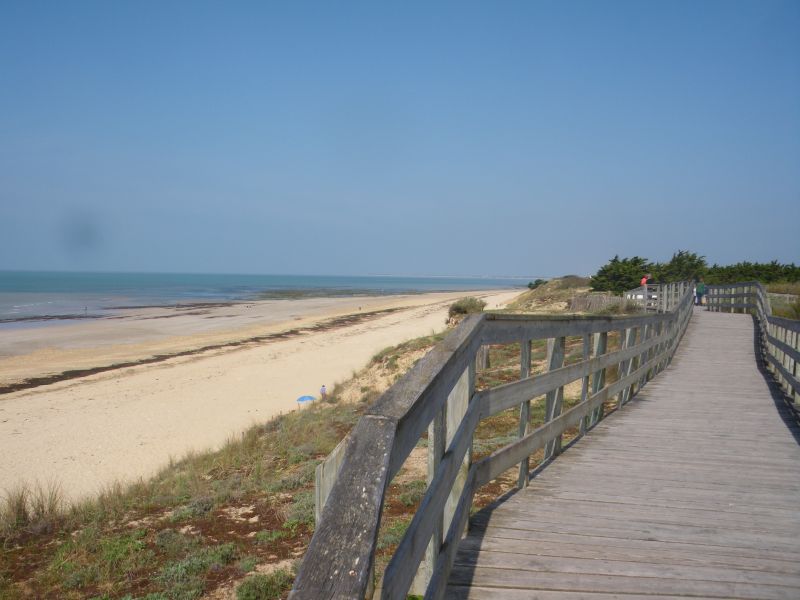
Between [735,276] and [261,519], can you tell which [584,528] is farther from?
[735,276]

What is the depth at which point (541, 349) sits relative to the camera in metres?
16.6

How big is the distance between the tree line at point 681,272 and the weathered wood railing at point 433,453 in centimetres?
2914

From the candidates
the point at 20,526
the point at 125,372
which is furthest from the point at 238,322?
the point at 20,526

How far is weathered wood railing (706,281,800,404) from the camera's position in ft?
28.9

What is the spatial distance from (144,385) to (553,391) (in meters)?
17.8

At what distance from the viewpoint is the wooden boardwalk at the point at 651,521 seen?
→ 3.13 m

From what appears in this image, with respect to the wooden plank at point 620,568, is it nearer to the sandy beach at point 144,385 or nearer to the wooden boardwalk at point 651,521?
the wooden boardwalk at point 651,521

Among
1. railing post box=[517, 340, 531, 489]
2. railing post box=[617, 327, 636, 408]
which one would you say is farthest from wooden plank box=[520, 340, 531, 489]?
railing post box=[617, 327, 636, 408]

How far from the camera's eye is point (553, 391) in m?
5.35

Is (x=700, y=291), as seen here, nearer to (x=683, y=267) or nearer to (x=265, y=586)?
(x=683, y=267)

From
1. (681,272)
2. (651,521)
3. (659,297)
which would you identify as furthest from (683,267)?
(651,521)

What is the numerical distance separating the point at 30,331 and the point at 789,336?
38.2 metres

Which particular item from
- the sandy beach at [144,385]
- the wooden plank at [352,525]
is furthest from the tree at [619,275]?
the wooden plank at [352,525]

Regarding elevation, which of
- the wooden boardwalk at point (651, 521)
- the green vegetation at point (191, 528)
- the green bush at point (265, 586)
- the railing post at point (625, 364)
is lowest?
the green vegetation at point (191, 528)
